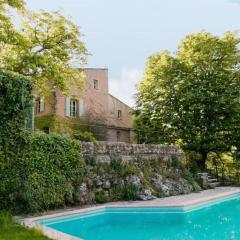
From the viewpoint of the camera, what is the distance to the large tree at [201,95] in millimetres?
19438

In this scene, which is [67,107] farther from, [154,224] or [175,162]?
[154,224]

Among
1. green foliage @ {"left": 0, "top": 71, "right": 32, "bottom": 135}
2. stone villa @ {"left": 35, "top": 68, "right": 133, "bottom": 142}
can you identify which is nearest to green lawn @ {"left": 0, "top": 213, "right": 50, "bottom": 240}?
green foliage @ {"left": 0, "top": 71, "right": 32, "bottom": 135}

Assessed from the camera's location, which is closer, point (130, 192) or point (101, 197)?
point (101, 197)

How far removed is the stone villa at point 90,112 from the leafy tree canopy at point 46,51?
2.46 meters

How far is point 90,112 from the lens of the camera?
25.8 metres

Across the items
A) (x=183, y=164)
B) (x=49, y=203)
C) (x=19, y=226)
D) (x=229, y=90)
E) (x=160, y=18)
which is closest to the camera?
(x=19, y=226)

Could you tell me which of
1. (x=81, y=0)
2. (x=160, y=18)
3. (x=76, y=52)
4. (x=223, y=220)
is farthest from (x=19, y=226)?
(x=76, y=52)

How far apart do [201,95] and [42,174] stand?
1212 centimetres

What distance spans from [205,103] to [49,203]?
12.4m

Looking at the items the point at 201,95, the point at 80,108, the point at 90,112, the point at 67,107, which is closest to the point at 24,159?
the point at 201,95

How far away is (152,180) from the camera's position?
14.1 m

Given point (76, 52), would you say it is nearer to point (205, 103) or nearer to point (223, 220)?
point (205, 103)

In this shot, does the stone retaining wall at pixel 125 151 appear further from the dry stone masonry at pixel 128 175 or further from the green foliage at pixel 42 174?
the green foliage at pixel 42 174

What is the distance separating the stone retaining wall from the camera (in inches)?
496
